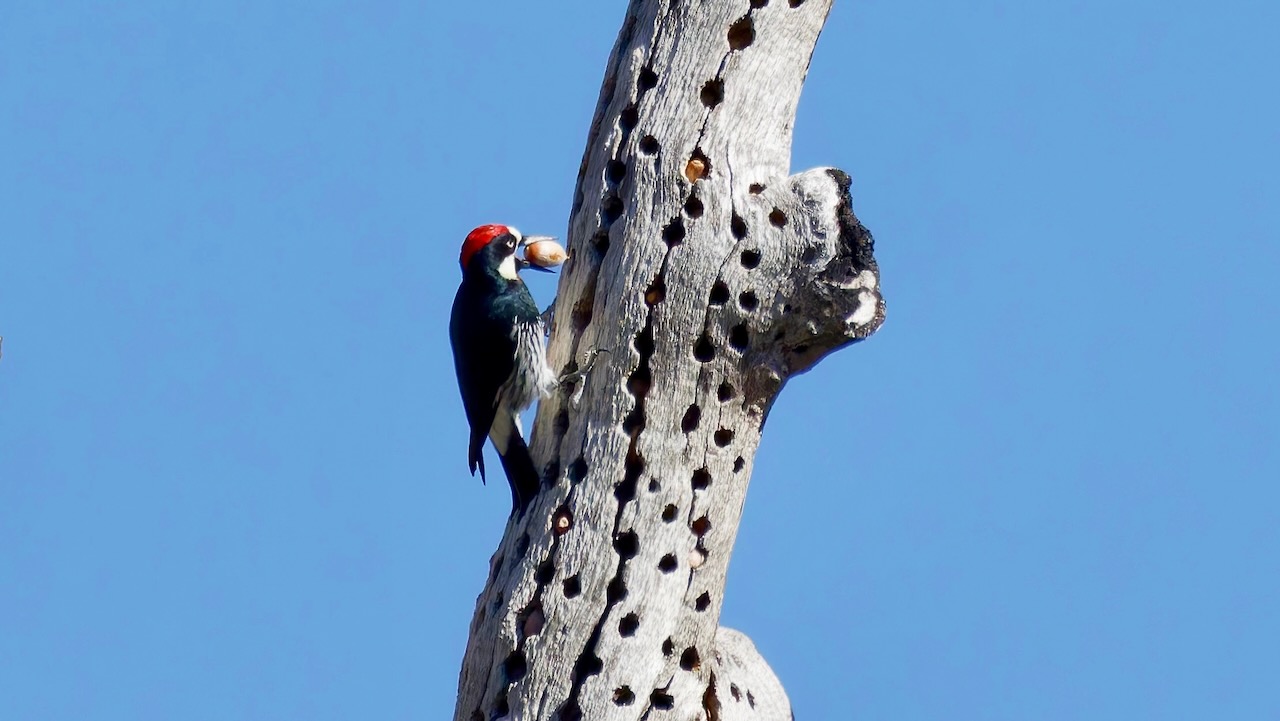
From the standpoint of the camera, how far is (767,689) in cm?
453

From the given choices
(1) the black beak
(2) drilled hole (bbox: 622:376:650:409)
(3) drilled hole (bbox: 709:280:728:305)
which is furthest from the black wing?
(3) drilled hole (bbox: 709:280:728:305)

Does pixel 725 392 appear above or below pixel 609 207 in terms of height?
below

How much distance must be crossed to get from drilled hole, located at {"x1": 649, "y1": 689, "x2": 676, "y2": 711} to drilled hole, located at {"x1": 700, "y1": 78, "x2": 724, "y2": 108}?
1.79 meters

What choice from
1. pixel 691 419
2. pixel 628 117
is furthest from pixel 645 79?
pixel 691 419

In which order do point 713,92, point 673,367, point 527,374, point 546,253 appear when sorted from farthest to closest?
point 546,253 < point 527,374 < point 713,92 < point 673,367

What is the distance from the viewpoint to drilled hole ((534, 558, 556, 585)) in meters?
4.30

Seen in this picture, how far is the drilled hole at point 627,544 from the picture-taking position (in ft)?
13.9

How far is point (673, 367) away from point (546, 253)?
836mm

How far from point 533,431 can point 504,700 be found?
0.92 m

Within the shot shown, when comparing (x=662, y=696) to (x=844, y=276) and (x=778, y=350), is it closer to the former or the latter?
(x=778, y=350)

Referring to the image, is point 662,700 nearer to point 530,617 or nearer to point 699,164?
point 530,617

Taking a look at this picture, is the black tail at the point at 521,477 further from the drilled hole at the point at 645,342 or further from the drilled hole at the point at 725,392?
the drilled hole at the point at 725,392

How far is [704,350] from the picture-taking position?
434 centimetres

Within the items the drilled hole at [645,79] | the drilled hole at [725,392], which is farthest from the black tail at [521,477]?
the drilled hole at [645,79]
